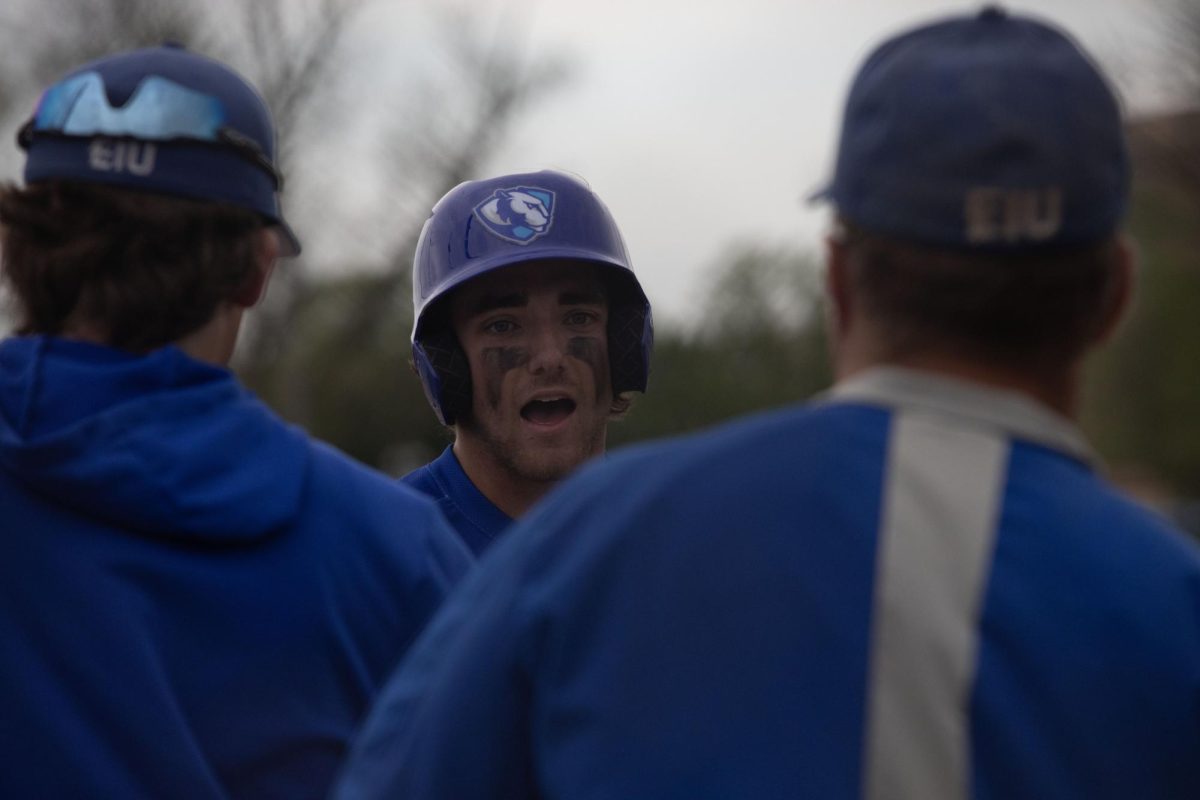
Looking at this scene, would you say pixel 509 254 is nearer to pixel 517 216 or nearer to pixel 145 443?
pixel 517 216

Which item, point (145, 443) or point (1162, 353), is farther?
point (1162, 353)

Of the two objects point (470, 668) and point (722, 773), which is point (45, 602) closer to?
point (470, 668)

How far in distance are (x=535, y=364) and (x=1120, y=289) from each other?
2.79 metres

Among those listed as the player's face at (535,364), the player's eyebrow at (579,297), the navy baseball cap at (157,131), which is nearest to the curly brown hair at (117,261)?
the navy baseball cap at (157,131)

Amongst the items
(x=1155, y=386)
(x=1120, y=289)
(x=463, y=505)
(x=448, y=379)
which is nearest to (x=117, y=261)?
(x=1120, y=289)

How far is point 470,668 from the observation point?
1804mm

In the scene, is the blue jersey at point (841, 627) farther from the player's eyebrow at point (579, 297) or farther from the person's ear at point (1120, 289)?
the player's eyebrow at point (579, 297)

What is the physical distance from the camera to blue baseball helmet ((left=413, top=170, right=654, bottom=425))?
4621 mm

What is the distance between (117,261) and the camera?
226 centimetres

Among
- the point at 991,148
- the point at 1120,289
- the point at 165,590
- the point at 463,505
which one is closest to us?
the point at 991,148

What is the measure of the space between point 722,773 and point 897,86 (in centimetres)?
80

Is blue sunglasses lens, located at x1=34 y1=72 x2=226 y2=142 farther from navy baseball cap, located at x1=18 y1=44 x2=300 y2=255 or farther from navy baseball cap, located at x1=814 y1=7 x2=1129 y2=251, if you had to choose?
navy baseball cap, located at x1=814 y1=7 x2=1129 y2=251

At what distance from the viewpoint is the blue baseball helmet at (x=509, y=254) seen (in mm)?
4621

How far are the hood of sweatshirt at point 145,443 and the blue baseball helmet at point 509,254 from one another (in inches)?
92.7
